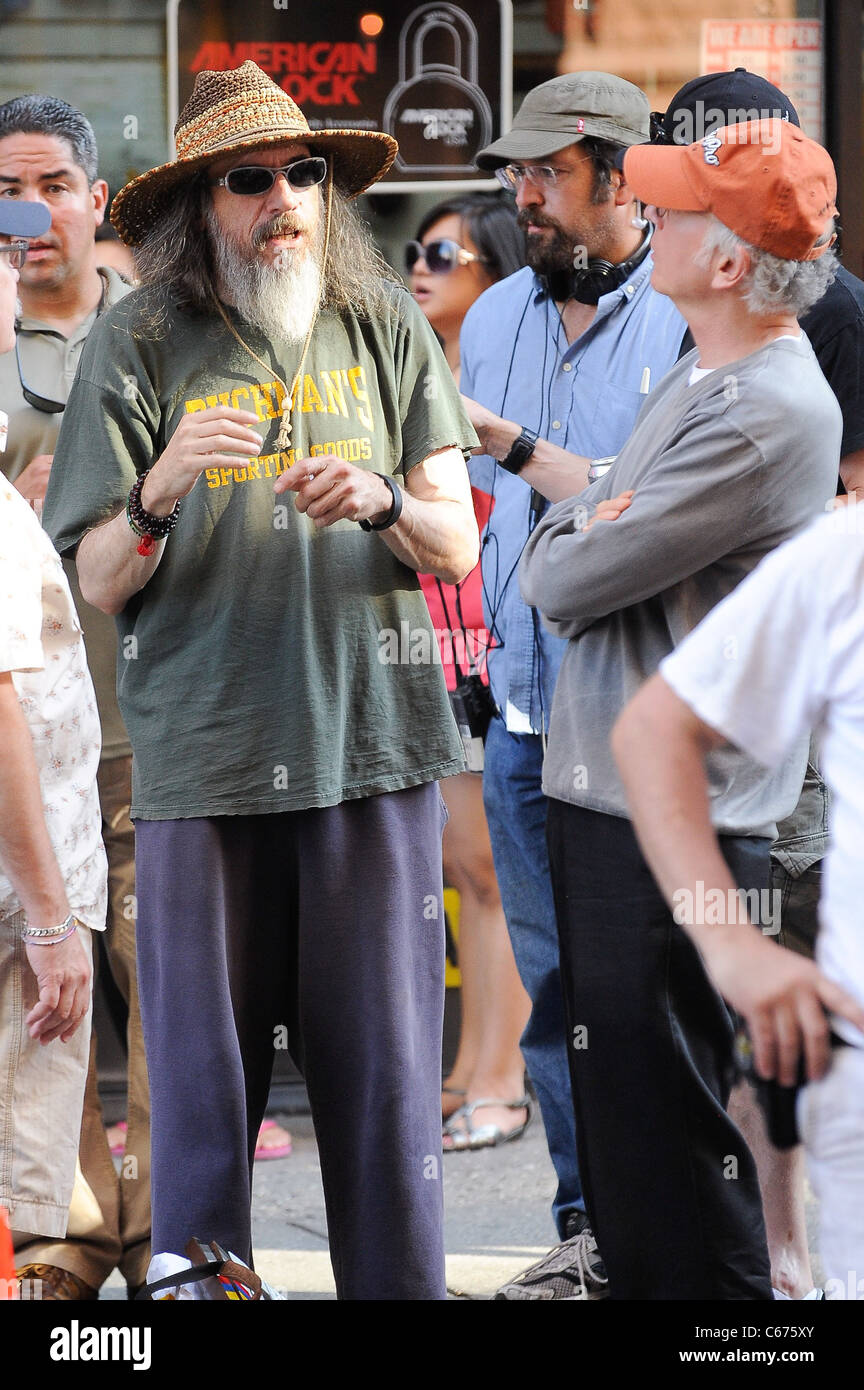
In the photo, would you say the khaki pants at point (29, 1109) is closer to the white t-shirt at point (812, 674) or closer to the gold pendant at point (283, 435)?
the gold pendant at point (283, 435)

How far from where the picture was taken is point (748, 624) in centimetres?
159

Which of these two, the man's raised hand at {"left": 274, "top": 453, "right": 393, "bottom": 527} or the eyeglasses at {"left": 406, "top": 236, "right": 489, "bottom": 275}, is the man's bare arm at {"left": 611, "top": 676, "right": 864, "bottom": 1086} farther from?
the eyeglasses at {"left": 406, "top": 236, "right": 489, "bottom": 275}

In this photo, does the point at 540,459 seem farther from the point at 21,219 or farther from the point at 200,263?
the point at 21,219

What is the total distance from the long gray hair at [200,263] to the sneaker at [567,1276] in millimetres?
1675

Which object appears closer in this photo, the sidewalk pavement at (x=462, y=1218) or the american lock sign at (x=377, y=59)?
the sidewalk pavement at (x=462, y=1218)

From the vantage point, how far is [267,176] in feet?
8.58

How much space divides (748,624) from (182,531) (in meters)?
1.23

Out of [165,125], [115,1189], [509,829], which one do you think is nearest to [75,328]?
[165,125]

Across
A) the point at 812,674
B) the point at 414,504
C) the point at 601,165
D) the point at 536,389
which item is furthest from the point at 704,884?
the point at 601,165

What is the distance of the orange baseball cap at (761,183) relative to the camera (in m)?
2.26

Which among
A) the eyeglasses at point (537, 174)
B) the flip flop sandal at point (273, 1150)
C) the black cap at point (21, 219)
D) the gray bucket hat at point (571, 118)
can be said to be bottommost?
the flip flop sandal at point (273, 1150)

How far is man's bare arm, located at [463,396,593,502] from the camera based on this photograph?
118 inches

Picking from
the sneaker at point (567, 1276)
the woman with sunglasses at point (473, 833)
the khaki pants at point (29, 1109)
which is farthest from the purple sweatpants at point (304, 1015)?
the woman with sunglasses at point (473, 833)
